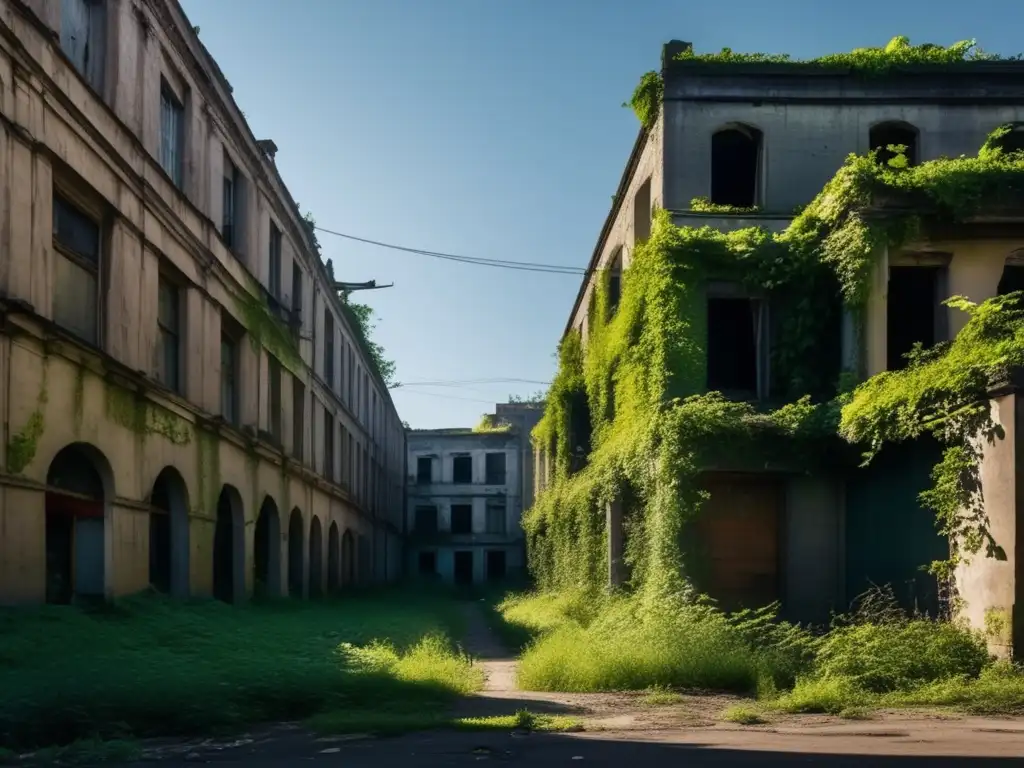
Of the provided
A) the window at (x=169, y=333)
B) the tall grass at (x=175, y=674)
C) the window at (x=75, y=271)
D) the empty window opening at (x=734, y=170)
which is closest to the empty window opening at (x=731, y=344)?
the empty window opening at (x=734, y=170)

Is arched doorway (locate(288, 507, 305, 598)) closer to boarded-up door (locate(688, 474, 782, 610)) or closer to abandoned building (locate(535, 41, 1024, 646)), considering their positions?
abandoned building (locate(535, 41, 1024, 646))

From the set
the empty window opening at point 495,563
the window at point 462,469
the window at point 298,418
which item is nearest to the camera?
the window at point 298,418

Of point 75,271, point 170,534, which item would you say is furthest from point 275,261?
point 75,271

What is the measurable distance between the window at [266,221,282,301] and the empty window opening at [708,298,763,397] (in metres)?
10.3

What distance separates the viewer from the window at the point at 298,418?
991 inches

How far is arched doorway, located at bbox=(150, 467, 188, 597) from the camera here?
15.6 meters

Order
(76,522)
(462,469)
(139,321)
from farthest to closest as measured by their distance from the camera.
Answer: (462,469) → (139,321) → (76,522)

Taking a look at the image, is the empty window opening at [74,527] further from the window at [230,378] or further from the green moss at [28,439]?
the window at [230,378]

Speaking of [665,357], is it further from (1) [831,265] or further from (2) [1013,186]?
(2) [1013,186]

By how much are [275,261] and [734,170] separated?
10.7 m

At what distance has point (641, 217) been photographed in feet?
71.3

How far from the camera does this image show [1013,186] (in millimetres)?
16109

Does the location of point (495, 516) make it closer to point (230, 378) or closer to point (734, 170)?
point (230, 378)

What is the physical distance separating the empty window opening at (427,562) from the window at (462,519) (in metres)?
1.84
